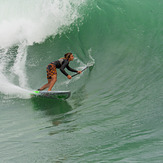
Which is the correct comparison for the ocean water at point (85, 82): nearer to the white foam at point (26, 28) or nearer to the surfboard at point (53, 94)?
the white foam at point (26, 28)

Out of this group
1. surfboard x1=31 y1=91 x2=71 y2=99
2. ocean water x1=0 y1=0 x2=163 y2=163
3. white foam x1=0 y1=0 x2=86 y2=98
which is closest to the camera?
ocean water x1=0 y1=0 x2=163 y2=163

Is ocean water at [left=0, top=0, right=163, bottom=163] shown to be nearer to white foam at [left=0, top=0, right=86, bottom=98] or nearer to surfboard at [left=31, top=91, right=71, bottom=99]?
white foam at [left=0, top=0, right=86, bottom=98]

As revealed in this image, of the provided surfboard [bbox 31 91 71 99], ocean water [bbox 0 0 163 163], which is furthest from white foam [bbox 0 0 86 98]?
surfboard [bbox 31 91 71 99]

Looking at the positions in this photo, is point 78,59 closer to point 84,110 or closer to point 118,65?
point 118,65

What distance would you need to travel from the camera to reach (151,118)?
470 centimetres

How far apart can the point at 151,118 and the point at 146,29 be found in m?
5.23

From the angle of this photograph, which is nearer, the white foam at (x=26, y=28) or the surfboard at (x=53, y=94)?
the surfboard at (x=53, y=94)

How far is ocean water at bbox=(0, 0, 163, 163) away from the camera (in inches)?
152

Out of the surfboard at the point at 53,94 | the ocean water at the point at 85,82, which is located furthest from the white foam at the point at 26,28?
the surfboard at the point at 53,94

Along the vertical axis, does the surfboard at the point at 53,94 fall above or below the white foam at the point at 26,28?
below

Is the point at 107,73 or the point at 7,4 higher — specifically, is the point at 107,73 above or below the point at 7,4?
below

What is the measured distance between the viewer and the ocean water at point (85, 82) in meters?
3.86

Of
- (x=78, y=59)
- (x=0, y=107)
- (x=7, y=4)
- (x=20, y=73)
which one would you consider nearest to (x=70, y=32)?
(x=78, y=59)

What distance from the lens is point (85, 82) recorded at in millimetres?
7766
